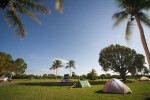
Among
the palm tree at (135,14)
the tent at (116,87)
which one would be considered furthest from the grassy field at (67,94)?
the palm tree at (135,14)

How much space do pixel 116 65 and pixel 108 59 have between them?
3.11 meters

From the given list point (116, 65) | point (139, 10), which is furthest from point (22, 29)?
point (116, 65)

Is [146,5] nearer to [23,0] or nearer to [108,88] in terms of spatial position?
[108,88]

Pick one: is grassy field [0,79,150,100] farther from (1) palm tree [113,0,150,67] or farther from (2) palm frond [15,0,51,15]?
(2) palm frond [15,0,51,15]

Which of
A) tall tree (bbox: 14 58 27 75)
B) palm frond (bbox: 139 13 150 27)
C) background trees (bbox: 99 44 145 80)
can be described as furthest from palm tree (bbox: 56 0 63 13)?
tall tree (bbox: 14 58 27 75)

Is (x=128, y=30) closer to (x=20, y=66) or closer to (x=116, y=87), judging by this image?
(x=116, y=87)

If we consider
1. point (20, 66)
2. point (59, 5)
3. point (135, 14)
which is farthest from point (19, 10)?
point (20, 66)

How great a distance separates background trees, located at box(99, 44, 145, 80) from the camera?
25.4 m

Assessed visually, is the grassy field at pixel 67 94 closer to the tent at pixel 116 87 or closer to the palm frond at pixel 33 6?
the tent at pixel 116 87

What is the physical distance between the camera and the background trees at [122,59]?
25.4 meters

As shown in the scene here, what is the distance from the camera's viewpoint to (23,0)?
6.59 meters

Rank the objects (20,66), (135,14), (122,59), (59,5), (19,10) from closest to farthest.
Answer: (59,5), (19,10), (135,14), (122,59), (20,66)

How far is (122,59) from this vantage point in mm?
26250

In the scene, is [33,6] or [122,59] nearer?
[33,6]
